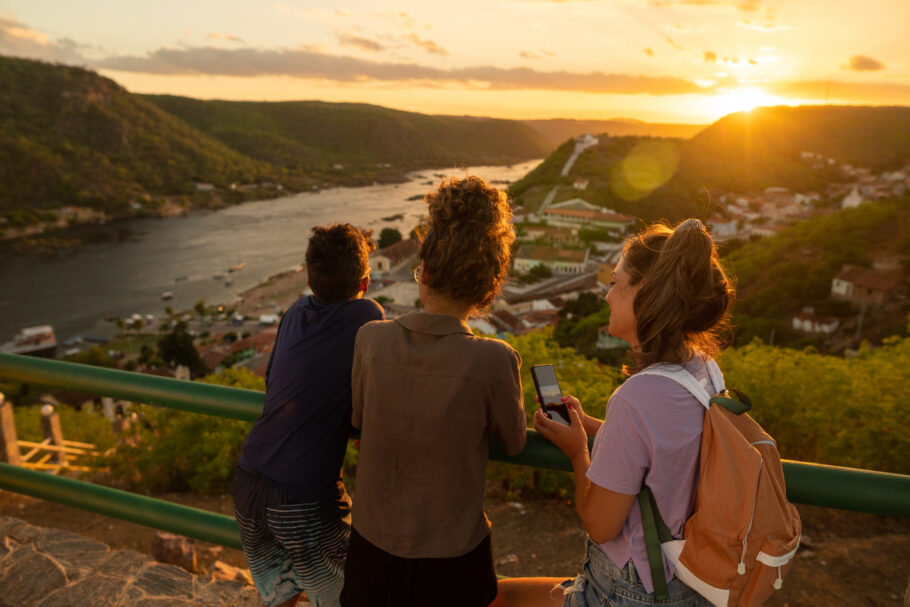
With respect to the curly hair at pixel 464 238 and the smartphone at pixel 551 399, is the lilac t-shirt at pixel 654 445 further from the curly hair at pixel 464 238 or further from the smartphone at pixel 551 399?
the curly hair at pixel 464 238

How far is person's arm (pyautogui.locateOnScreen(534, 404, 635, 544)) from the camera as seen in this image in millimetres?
1003

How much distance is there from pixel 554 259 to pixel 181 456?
3906cm

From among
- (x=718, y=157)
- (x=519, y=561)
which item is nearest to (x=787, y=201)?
(x=718, y=157)

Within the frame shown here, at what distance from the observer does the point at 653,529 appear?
1.00 meters

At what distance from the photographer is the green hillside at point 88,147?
2431 inches

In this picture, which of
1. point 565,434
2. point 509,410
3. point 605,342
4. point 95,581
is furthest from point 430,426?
point 605,342

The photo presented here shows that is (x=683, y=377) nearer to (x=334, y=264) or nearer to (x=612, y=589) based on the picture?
(x=612, y=589)

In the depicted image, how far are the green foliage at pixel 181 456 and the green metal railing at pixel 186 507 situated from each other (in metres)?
5.05

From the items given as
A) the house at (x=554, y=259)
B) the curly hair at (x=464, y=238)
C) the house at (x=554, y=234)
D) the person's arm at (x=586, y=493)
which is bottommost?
the house at (x=554, y=259)

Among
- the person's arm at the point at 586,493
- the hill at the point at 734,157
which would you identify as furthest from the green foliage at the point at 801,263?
the person's arm at the point at 586,493

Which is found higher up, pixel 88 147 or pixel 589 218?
pixel 88 147

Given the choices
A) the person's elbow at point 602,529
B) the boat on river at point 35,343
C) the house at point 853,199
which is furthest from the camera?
the house at point 853,199

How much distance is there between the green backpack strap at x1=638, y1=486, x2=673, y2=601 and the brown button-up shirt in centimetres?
24

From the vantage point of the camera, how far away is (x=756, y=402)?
551 centimetres
